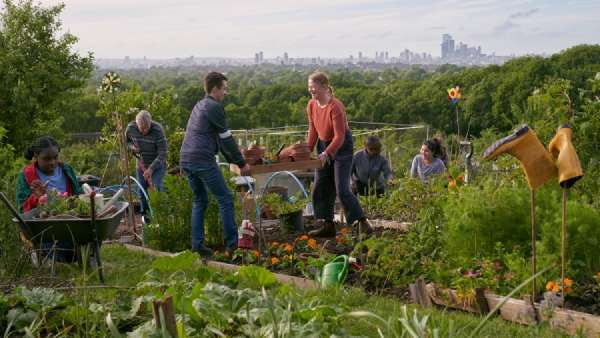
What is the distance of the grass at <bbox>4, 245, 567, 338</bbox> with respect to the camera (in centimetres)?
310

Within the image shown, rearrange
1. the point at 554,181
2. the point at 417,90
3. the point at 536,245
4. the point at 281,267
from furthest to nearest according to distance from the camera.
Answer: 1. the point at 417,90
2. the point at 281,267
3. the point at 554,181
4. the point at 536,245

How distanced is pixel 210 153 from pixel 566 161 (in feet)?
9.58

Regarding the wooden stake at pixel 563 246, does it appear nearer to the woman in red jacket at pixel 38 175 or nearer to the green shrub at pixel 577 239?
the green shrub at pixel 577 239

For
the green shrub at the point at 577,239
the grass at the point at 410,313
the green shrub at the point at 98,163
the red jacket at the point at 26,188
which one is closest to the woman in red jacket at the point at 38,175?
the red jacket at the point at 26,188

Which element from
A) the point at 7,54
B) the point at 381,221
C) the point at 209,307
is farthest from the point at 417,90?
the point at 209,307

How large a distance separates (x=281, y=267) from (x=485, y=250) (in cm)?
151

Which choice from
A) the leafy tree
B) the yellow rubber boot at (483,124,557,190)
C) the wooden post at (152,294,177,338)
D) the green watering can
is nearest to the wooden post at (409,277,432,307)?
the green watering can

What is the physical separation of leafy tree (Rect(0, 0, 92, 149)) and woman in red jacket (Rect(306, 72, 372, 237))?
11879mm

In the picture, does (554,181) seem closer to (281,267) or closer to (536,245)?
(536,245)

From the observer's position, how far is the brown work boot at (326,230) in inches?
247

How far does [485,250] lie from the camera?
4.29 meters

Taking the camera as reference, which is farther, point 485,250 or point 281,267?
point 281,267

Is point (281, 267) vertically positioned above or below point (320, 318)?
below

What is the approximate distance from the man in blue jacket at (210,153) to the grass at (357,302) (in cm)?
68
